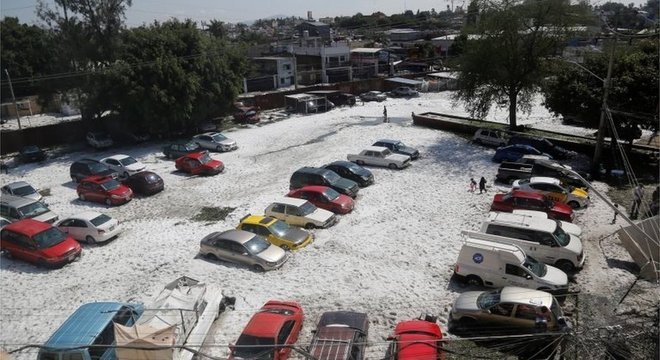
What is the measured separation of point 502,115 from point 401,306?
34554mm

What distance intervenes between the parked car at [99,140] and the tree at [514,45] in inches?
1119

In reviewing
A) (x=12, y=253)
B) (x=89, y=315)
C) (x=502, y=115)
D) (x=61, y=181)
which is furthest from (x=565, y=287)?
(x=502, y=115)

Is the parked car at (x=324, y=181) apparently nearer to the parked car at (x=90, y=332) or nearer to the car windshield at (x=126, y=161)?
the car windshield at (x=126, y=161)

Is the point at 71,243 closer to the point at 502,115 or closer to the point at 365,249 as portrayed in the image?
the point at 365,249

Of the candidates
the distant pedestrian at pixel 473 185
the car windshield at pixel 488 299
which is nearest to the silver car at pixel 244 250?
the car windshield at pixel 488 299

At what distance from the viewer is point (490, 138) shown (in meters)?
32.0

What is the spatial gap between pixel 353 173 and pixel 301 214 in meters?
5.79

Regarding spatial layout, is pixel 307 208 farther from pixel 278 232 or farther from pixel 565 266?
pixel 565 266

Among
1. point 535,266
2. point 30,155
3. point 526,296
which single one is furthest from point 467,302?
point 30,155

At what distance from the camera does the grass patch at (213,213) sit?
22.2 meters

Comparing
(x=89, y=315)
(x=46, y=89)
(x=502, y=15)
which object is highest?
(x=502, y=15)

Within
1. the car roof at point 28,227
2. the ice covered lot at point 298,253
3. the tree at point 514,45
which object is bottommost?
the ice covered lot at point 298,253

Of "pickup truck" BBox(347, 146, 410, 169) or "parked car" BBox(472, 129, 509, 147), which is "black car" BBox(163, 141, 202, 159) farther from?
"parked car" BBox(472, 129, 509, 147)

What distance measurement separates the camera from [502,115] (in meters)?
44.2
